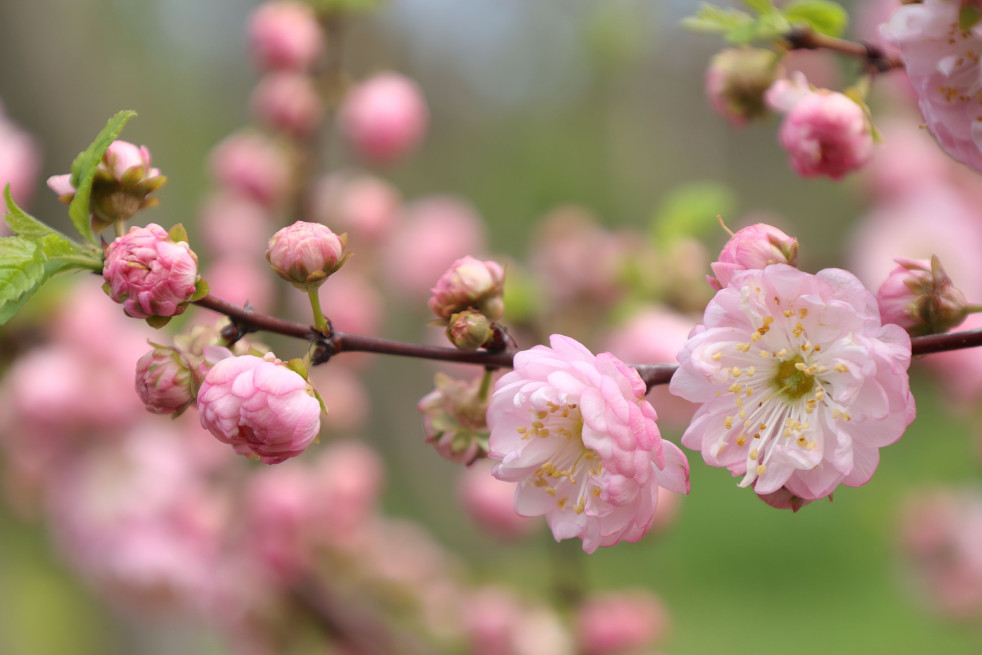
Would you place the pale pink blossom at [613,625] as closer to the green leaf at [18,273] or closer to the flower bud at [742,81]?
the flower bud at [742,81]

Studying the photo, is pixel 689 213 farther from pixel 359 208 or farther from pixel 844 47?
pixel 359 208

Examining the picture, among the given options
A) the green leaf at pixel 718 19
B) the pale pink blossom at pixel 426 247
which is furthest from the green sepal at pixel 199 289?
the pale pink blossom at pixel 426 247

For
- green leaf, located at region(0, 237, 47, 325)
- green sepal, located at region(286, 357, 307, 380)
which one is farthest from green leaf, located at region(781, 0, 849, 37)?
green leaf, located at region(0, 237, 47, 325)

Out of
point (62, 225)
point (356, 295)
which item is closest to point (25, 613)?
point (62, 225)

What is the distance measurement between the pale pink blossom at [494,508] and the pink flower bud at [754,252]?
723 mm

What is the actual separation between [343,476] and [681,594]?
5.67ft

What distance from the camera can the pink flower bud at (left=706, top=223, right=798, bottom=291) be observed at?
1.52 feet

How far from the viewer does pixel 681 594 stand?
2.66 metres

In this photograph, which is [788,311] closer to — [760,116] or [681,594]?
[760,116]

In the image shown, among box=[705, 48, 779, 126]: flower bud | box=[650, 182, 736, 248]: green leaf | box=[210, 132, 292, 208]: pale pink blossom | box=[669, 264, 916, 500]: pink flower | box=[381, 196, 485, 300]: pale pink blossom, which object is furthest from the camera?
box=[381, 196, 485, 300]: pale pink blossom

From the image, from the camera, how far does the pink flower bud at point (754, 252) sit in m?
0.46

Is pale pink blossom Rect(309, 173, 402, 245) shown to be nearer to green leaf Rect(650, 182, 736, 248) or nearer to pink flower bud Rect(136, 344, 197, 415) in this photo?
green leaf Rect(650, 182, 736, 248)

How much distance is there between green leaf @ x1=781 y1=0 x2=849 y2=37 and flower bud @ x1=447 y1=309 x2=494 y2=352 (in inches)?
14.1

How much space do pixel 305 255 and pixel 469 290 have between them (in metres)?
0.11
